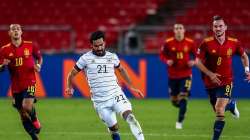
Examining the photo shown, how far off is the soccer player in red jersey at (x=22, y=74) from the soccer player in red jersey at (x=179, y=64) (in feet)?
15.3

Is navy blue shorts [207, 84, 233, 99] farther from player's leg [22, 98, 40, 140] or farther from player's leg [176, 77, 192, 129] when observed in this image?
player's leg [22, 98, 40, 140]

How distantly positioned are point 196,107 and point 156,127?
565 cm

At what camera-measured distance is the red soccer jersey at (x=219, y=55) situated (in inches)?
624

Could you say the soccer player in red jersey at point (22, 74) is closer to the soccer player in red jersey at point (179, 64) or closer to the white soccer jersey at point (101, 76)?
the white soccer jersey at point (101, 76)

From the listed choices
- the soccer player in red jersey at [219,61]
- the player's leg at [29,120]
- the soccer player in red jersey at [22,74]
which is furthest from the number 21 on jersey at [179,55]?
the player's leg at [29,120]

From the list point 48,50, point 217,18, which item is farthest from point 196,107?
point 217,18

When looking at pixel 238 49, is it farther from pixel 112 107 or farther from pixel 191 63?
pixel 191 63

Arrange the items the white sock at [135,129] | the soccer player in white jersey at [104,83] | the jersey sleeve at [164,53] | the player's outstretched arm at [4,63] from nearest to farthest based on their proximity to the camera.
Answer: the white sock at [135,129]
the soccer player in white jersey at [104,83]
the player's outstretched arm at [4,63]
the jersey sleeve at [164,53]

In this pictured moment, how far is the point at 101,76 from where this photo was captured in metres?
14.4

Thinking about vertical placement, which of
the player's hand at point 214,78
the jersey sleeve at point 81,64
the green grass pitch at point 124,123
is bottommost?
the green grass pitch at point 124,123

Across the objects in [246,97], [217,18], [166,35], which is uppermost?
[217,18]

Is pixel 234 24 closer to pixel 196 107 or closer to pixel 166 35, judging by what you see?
pixel 166 35

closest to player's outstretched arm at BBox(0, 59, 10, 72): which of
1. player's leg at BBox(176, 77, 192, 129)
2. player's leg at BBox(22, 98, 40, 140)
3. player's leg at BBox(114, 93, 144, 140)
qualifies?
player's leg at BBox(22, 98, 40, 140)

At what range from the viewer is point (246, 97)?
27.3 meters
